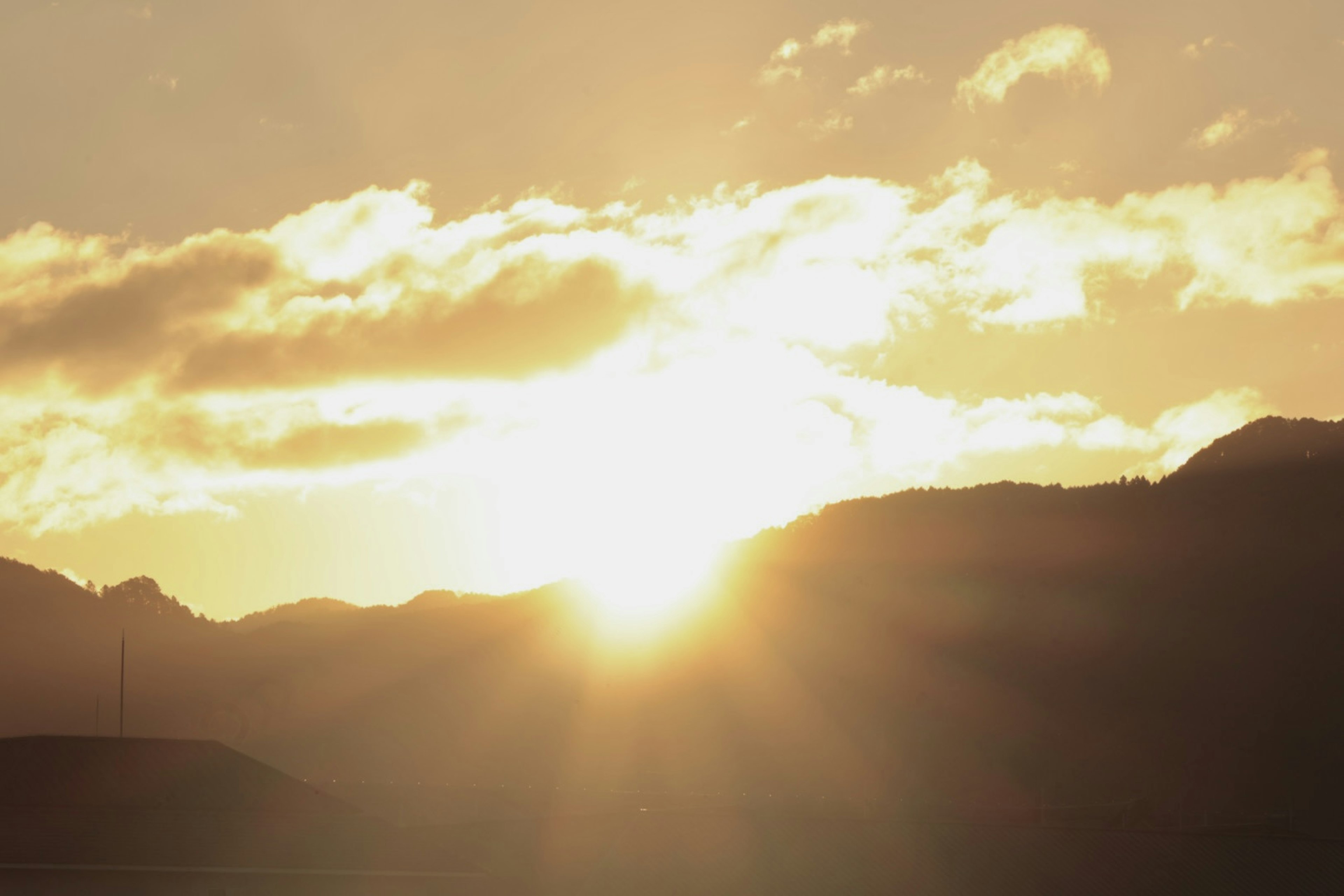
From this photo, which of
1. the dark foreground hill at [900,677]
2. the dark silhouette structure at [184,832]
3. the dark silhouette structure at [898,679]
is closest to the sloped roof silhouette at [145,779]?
the dark silhouette structure at [184,832]

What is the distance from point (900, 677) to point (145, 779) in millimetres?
99908

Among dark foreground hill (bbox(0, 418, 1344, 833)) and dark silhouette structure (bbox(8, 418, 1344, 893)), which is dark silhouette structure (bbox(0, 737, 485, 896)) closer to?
dark silhouette structure (bbox(8, 418, 1344, 893))

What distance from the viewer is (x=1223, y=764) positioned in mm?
114938

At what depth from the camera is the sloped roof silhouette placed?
47344mm

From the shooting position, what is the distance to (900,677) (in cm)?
14012

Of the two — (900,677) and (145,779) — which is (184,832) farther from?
(900,677)

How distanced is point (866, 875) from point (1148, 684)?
264ft

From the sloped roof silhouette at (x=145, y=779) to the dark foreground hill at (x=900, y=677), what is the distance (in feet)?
95.7

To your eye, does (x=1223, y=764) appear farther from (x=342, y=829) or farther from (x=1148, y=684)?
(x=342, y=829)

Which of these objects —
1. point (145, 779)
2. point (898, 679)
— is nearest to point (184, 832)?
point (145, 779)

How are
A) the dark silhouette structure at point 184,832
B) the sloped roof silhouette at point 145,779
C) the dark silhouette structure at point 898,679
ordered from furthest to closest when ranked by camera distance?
the dark silhouette structure at point 898,679 → the sloped roof silhouette at point 145,779 → the dark silhouette structure at point 184,832

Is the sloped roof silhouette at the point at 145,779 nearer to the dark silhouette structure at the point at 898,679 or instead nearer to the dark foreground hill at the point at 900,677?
the dark silhouette structure at the point at 898,679

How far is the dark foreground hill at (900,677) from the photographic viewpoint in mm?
116375

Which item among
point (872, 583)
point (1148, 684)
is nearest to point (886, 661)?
point (872, 583)
